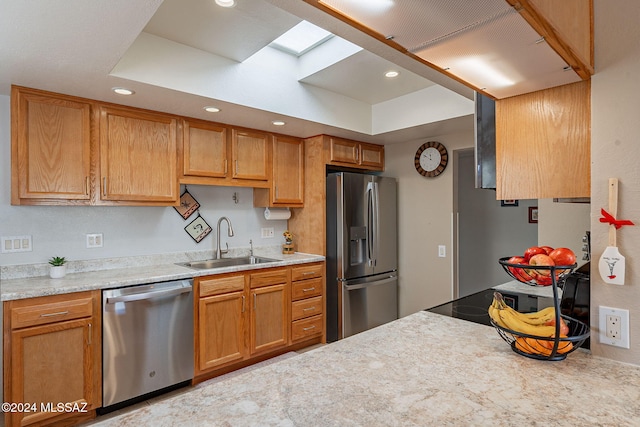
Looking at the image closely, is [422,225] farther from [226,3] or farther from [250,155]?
[226,3]

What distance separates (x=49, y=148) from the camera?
2287 mm

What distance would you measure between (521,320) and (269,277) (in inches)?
89.6

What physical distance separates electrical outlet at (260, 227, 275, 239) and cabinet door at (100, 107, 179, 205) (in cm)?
111

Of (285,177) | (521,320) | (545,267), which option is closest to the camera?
(545,267)

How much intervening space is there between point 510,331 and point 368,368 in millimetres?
462

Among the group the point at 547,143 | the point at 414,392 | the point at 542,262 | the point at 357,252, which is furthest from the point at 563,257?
the point at 357,252

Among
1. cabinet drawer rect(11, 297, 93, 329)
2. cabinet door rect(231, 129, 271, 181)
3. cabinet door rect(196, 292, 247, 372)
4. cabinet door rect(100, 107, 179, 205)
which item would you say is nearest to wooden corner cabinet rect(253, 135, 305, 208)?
cabinet door rect(231, 129, 271, 181)

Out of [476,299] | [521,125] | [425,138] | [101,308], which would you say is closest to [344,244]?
[425,138]

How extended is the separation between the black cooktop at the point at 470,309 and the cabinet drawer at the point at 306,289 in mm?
1771

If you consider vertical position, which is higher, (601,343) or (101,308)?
(601,343)

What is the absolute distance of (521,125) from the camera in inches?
50.8

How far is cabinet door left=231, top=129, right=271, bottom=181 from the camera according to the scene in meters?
3.18

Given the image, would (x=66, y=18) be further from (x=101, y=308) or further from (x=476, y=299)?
(x=476, y=299)

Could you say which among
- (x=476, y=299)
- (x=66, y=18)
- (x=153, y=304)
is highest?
(x=66, y=18)
